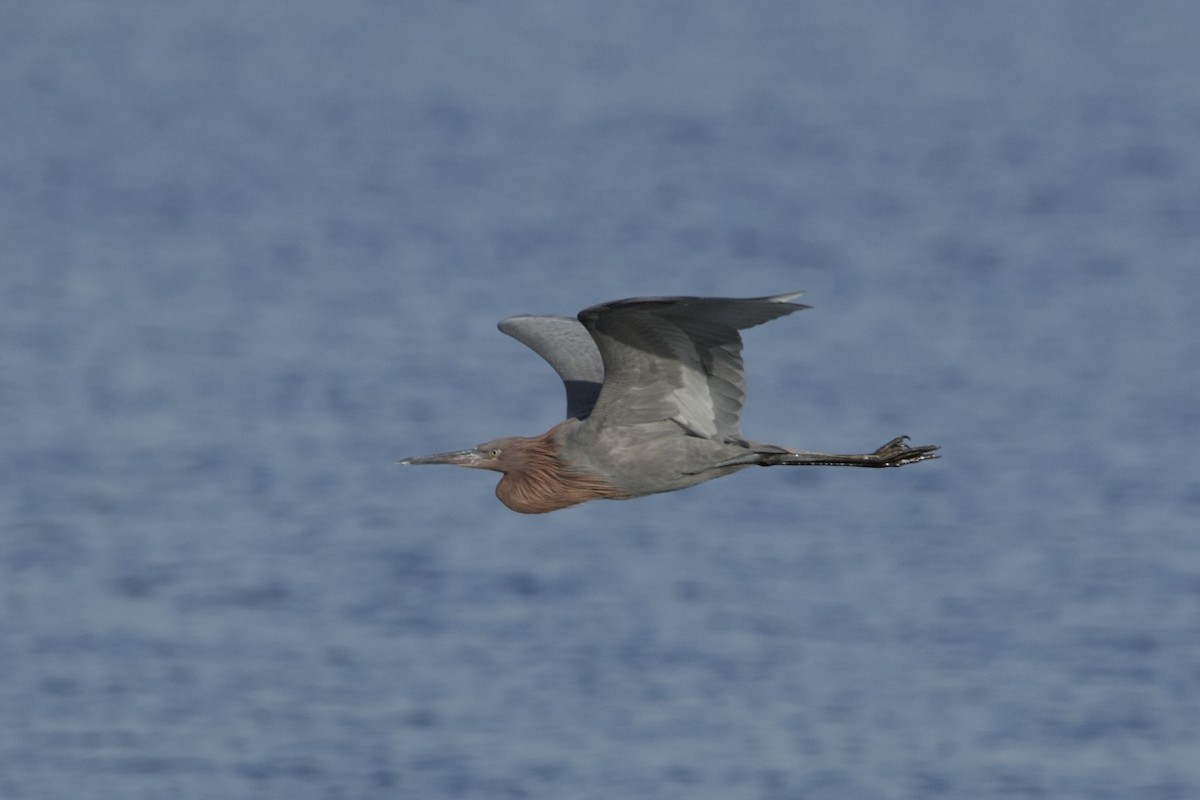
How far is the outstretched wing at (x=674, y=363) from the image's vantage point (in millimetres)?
10258

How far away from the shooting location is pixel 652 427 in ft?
36.5

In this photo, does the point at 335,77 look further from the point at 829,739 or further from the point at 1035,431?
the point at 829,739

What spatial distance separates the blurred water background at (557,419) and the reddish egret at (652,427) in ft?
10.9

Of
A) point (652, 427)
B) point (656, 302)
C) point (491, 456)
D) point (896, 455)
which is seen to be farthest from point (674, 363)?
point (896, 455)

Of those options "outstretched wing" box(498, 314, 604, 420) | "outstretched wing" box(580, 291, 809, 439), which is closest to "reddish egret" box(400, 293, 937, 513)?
"outstretched wing" box(580, 291, 809, 439)

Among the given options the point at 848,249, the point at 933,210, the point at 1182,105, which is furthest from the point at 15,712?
the point at 1182,105

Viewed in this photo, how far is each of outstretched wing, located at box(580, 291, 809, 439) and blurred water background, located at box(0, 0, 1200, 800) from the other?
4.10 m

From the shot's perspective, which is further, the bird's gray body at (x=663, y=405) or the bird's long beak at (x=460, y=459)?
the bird's long beak at (x=460, y=459)

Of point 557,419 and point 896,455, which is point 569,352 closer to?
point 896,455

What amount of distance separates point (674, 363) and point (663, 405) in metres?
0.25

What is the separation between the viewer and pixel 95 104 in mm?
39875

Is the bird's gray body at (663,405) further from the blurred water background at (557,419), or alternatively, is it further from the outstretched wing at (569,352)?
the blurred water background at (557,419)

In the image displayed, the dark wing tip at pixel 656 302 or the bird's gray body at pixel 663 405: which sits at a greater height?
the dark wing tip at pixel 656 302

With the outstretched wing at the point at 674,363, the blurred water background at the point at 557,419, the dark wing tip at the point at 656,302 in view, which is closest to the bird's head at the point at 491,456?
the outstretched wing at the point at 674,363
